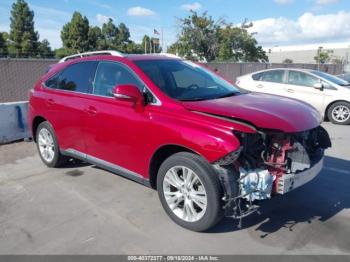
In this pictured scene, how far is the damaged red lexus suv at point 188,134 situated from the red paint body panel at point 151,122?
0.01 meters

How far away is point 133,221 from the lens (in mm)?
3822

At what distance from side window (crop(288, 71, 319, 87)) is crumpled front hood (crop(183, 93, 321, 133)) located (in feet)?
21.6

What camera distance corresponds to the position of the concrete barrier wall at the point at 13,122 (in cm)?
716

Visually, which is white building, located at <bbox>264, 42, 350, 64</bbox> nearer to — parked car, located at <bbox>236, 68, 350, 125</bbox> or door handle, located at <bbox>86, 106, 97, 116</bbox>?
parked car, located at <bbox>236, 68, 350, 125</bbox>

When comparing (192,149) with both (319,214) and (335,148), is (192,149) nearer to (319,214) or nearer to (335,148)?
(319,214)

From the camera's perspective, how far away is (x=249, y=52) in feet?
118

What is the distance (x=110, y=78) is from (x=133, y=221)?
1.83m

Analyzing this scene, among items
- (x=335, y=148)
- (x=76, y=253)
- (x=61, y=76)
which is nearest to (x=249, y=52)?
(x=335, y=148)

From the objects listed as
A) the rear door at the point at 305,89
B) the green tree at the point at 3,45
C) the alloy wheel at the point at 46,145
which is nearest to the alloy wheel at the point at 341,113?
the rear door at the point at 305,89

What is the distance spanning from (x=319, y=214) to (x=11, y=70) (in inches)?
465

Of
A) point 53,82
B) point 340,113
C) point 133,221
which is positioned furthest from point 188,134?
point 340,113

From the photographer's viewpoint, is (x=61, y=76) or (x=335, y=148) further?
(x=335, y=148)

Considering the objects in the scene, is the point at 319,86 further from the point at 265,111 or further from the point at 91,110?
the point at 91,110

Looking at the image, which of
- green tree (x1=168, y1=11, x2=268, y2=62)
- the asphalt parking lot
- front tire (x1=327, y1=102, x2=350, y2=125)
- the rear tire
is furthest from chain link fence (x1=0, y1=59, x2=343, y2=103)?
green tree (x1=168, y1=11, x2=268, y2=62)
